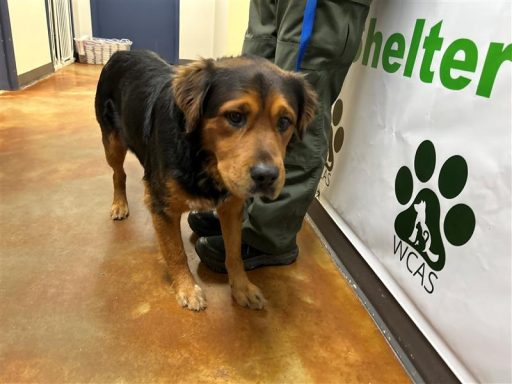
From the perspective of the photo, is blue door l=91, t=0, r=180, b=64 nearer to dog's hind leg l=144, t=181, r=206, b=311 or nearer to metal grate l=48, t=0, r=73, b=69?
metal grate l=48, t=0, r=73, b=69

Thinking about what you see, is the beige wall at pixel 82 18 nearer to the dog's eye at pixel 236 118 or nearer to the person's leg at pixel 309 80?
the person's leg at pixel 309 80

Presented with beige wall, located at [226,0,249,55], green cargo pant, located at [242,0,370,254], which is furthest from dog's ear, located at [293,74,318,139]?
beige wall, located at [226,0,249,55]

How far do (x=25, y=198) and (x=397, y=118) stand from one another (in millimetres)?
2225

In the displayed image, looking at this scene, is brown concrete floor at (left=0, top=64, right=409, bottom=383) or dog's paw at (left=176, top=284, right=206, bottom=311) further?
dog's paw at (left=176, top=284, right=206, bottom=311)

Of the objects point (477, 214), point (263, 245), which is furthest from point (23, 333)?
point (477, 214)

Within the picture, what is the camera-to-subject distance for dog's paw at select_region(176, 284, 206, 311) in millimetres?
1714

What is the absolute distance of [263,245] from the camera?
2016 millimetres

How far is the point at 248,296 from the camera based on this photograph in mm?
1799

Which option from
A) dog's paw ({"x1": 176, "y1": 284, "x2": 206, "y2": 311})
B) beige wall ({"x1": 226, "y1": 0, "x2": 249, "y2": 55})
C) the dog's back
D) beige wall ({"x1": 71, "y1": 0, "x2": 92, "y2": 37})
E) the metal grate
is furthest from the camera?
beige wall ({"x1": 71, "y1": 0, "x2": 92, "y2": 37})

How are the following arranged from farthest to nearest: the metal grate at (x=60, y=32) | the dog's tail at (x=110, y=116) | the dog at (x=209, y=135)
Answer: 1. the metal grate at (x=60, y=32)
2. the dog's tail at (x=110, y=116)
3. the dog at (x=209, y=135)

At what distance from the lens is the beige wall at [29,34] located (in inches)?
196

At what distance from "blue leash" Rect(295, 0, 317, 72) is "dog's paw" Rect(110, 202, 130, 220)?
4.66 feet

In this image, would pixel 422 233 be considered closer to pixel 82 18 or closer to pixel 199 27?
pixel 199 27

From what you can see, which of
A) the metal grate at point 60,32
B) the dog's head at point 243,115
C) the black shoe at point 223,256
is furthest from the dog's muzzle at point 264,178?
the metal grate at point 60,32
